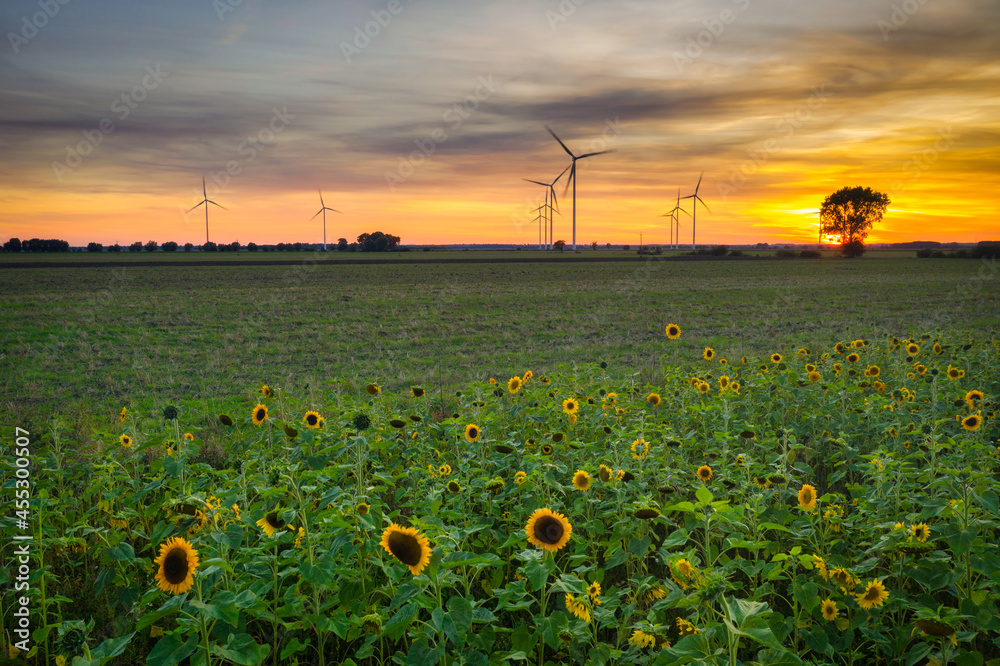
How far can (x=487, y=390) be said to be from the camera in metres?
8.27

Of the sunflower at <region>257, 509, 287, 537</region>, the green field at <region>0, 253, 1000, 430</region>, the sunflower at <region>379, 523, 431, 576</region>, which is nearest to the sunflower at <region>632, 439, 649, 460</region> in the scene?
the sunflower at <region>379, 523, 431, 576</region>

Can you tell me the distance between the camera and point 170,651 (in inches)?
109

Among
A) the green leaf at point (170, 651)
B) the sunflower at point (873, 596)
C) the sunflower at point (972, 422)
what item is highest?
the sunflower at point (972, 422)

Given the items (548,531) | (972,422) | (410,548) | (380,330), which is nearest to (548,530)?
(548,531)

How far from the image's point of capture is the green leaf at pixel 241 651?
281 cm

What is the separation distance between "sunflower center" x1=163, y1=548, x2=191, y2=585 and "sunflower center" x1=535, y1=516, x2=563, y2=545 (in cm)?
183

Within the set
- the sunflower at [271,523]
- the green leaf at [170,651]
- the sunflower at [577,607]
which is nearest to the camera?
the green leaf at [170,651]

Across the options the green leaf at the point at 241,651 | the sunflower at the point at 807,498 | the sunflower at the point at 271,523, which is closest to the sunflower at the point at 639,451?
the sunflower at the point at 807,498

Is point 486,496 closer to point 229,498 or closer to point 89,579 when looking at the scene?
point 229,498

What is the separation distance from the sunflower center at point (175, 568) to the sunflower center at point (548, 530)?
1831 millimetres

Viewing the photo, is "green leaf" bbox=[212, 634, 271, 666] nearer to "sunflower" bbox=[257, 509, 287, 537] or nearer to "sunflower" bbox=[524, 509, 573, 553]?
"sunflower" bbox=[257, 509, 287, 537]

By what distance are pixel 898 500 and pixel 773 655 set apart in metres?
1.95

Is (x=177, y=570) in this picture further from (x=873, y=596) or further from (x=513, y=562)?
(x=873, y=596)

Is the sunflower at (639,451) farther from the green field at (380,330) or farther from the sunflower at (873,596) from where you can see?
the green field at (380,330)
